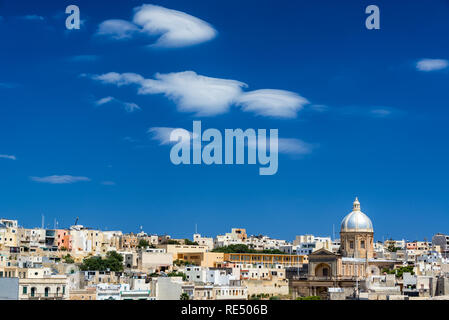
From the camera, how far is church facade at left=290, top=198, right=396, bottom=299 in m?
43.4

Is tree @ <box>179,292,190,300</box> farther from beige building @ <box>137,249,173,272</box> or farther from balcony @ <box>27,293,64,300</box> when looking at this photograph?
beige building @ <box>137,249,173,272</box>

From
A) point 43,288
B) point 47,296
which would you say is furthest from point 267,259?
point 47,296

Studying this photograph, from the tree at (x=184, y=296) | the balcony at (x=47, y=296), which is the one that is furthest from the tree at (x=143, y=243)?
the balcony at (x=47, y=296)

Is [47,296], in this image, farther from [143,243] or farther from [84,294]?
[143,243]

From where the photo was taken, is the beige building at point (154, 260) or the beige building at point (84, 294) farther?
the beige building at point (154, 260)

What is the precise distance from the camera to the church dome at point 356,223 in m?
47.8

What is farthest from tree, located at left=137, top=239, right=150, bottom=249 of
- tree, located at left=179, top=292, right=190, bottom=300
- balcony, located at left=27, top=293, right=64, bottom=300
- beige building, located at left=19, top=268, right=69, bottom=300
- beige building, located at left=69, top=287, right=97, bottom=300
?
balcony, located at left=27, top=293, right=64, bottom=300

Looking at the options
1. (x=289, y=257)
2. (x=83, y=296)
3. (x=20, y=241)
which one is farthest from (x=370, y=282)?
(x=20, y=241)

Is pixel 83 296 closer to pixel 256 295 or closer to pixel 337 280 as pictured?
pixel 256 295

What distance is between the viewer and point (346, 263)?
149 ft

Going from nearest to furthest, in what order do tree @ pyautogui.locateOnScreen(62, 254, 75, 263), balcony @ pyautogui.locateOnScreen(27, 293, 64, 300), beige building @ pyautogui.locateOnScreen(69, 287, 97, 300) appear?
1. balcony @ pyautogui.locateOnScreen(27, 293, 64, 300)
2. beige building @ pyautogui.locateOnScreen(69, 287, 97, 300)
3. tree @ pyautogui.locateOnScreen(62, 254, 75, 263)

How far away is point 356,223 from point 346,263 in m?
3.48

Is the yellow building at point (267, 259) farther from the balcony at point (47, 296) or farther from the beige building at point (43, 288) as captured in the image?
the balcony at point (47, 296)

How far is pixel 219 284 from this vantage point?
118ft
